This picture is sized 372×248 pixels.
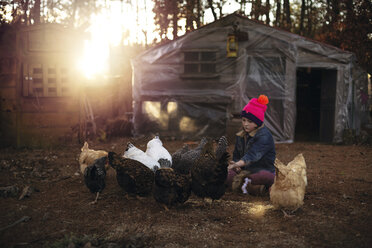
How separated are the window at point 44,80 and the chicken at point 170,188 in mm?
6928

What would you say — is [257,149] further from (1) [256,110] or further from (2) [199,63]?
(2) [199,63]

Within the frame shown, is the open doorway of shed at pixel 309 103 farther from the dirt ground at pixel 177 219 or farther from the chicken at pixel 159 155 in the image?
the chicken at pixel 159 155

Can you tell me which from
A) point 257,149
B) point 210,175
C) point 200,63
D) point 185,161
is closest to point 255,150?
point 257,149

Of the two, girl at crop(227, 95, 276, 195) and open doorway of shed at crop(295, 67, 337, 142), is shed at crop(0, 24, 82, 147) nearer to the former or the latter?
girl at crop(227, 95, 276, 195)

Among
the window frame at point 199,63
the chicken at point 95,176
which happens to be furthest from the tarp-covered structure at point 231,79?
the chicken at point 95,176

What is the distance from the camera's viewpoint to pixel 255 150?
448cm

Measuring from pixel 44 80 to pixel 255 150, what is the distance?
7.51 metres

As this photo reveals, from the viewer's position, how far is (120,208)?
13.5 ft

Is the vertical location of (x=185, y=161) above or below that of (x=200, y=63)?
below

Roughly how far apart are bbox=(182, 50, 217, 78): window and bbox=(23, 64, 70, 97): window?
416cm

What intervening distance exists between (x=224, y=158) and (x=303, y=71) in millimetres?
12617

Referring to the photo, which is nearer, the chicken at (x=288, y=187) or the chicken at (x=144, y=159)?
the chicken at (x=288, y=187)

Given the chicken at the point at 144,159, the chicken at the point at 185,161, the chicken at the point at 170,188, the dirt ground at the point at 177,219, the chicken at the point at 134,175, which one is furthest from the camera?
the chicken at the point at 185,161

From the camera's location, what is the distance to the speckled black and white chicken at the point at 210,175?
3.90 metres
